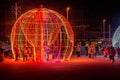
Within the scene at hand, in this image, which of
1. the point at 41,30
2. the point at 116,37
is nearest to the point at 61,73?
the point at 41,30

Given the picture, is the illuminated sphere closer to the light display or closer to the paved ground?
the paved ground

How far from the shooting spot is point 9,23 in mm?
59969

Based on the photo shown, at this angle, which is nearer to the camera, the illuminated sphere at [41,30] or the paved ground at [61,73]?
the paved ground at [61,73]

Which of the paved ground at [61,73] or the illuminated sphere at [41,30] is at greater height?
the illuminated sphere at [41,30]

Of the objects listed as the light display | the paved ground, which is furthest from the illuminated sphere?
the light display

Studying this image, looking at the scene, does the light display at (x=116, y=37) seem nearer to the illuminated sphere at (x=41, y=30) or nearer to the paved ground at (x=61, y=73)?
the illuminated sphere at (x=41, y=30)

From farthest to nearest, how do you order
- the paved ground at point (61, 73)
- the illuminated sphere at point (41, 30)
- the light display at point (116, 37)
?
1. the light display at point (116, 37)
2. the illuminated sphere at point (41, 30)
3. the paved ground at point (61, 73)

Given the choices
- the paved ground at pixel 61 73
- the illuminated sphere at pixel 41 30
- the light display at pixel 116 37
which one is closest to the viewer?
the paved ground at pixel 61 73

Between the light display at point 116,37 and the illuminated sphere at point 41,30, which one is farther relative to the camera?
the light display at point 116,37

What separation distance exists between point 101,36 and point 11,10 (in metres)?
22.0

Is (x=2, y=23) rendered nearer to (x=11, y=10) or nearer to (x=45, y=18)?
(x=11, y=10)

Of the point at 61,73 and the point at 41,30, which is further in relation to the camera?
the point at 41,30

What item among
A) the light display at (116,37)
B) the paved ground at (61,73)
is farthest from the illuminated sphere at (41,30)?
the light display at (116,37)

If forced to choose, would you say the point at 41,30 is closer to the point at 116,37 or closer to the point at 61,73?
the point at 61,73
